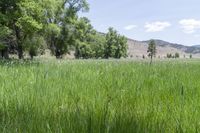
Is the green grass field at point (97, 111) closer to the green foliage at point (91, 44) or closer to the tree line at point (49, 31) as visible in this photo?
the tree line at point (49, 31)

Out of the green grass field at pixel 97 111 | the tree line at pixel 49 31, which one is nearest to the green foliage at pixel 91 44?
the tree line at pixel 49 31

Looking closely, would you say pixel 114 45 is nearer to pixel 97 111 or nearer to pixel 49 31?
pixel 49 31

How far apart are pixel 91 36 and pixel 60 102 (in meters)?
101

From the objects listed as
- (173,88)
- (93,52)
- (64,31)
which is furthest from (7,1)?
(93,52)

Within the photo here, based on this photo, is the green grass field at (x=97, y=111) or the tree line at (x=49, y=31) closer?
the green grass field at (x=97, y=111)

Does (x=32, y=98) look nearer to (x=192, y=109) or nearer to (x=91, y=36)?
(x=192, y=109)

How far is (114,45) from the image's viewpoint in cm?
Result: 12794

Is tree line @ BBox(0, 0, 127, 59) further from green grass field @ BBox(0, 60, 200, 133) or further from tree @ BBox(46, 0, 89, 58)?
green grass field @ BBox(0, 60, 200, 133)

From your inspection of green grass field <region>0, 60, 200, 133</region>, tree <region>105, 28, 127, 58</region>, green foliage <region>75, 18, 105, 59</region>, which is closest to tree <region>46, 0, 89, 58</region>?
green foliage <region>75, 18, 105, 59</region>

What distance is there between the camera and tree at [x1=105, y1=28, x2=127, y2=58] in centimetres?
12431

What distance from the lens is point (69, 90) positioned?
5.02 m

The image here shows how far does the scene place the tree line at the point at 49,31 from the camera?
27812mm

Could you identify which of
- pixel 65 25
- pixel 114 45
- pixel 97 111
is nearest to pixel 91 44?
pixel 114 45

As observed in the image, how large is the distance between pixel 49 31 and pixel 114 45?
196 feet
